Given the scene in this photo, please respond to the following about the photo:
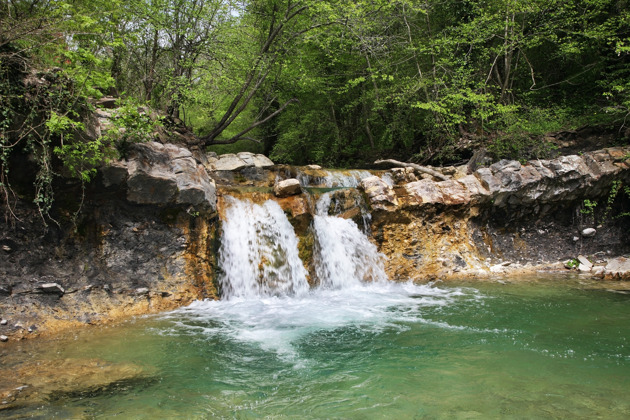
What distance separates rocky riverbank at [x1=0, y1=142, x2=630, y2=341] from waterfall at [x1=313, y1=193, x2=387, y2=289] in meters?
0.23

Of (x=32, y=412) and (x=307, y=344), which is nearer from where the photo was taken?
(x=32, y=412)

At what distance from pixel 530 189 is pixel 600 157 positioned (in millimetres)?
2186

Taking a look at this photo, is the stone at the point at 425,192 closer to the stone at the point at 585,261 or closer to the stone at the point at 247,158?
the stone at the point at 585,261

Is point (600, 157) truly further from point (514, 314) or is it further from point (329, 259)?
point (329, 259)

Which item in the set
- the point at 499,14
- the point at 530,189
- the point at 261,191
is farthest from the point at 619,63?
the point at 261,191

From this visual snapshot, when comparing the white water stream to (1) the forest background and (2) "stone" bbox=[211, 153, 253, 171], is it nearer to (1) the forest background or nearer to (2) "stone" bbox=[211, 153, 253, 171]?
(1) the forest background

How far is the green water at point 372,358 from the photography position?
369cm

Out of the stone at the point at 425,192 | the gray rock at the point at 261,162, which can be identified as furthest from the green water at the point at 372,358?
the gray rock at the point at 261,162

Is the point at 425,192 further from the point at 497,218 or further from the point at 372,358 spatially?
the point at 372,358

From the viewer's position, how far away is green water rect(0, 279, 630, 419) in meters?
3.69

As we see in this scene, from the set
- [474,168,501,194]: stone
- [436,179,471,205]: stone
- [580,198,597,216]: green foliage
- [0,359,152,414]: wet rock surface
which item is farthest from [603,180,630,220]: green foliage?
[0,359,152,414]: wet rock surface

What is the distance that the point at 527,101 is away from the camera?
14586 millimetres

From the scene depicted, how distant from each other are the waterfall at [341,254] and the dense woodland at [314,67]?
4315 millimetres

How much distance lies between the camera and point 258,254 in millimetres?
8609
